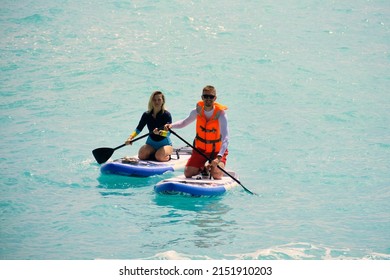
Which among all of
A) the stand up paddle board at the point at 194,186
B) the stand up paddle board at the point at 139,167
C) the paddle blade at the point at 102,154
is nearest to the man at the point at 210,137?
the stand up paddle board at the point at 194,186

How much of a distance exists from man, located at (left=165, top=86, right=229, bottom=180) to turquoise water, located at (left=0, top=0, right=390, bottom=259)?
1.93 feet

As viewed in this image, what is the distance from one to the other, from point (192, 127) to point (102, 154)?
12.4 ft

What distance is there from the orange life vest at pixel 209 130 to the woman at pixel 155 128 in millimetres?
600

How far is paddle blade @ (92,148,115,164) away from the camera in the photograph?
10.9 meters

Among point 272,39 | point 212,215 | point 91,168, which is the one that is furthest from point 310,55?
point 212,215

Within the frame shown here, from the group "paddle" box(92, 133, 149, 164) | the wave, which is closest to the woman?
"paddle" box(92, 133, 149, 164)

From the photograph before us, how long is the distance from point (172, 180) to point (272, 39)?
12.1 metres

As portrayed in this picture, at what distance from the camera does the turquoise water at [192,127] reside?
8.48m

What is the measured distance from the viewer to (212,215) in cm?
903

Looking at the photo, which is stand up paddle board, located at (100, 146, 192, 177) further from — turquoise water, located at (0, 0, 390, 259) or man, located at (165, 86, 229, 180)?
man, located at (165, 86, 229, 180)

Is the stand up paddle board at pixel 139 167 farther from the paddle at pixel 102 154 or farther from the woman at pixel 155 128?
the paddle at pixel 102 154

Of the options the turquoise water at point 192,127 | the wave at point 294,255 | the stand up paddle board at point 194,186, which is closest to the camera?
the wave at point 294,255

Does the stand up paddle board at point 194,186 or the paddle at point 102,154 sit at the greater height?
the paddle at point 102,154
